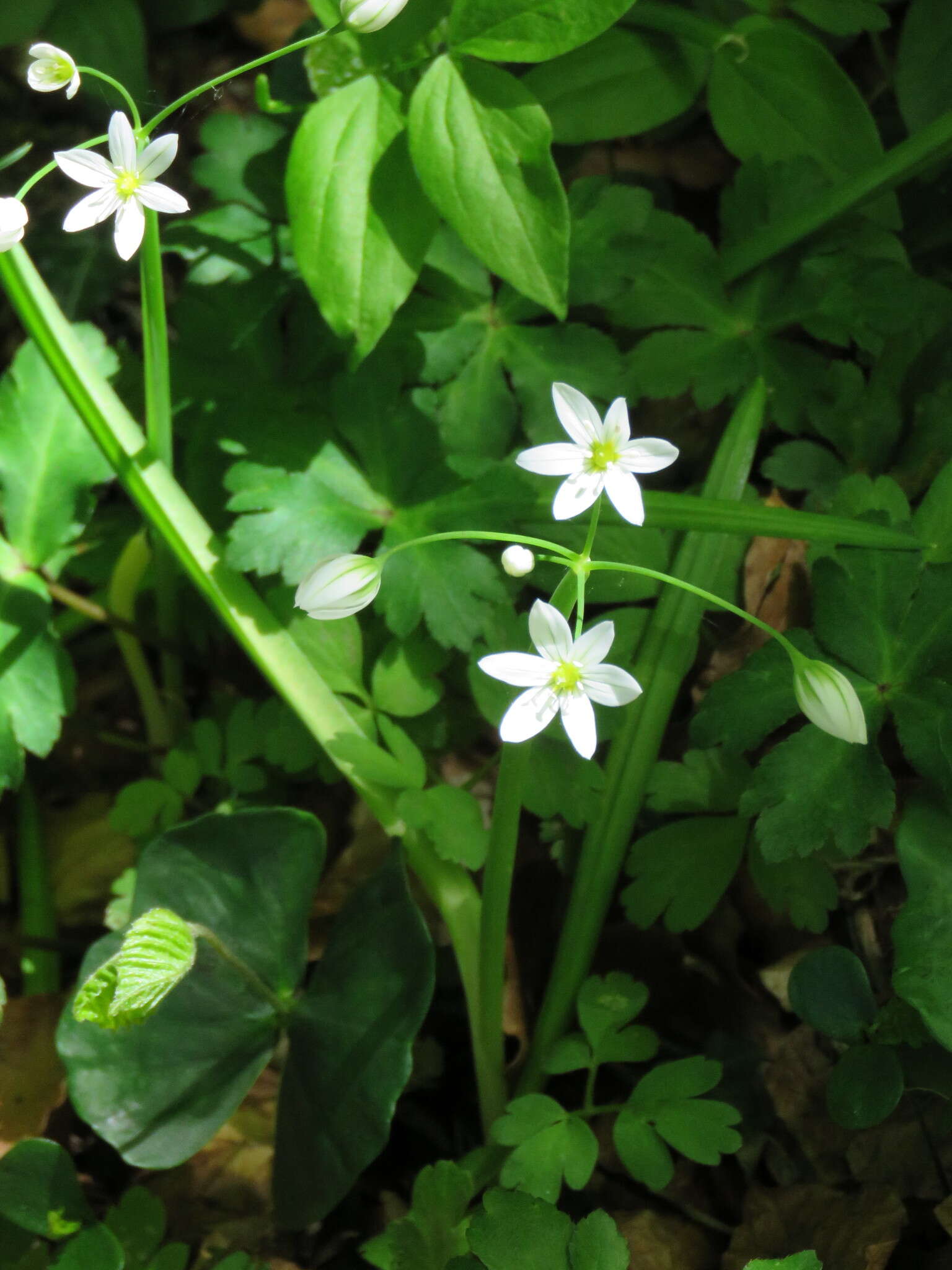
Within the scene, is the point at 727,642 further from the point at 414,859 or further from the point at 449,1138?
the point at 449,1138

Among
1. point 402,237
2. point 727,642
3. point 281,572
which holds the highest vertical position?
point 402,237

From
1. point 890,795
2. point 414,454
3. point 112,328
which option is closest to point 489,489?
point 414,454

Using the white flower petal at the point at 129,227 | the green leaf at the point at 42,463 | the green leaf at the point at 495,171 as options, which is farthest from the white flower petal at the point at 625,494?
the green leaf at the point at 42,463

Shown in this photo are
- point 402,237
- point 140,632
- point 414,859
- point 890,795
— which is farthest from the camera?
point 140,632

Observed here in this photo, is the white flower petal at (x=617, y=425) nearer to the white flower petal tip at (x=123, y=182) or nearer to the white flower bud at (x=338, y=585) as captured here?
the white flower bud at (x=338, y=585)

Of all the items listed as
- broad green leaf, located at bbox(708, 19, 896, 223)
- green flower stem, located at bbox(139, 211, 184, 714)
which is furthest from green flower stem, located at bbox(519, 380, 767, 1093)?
green flower stem, located at bbox(139, 211, 184, 714)

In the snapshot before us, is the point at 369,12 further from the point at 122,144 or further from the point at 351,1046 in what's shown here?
the point at 351,1046

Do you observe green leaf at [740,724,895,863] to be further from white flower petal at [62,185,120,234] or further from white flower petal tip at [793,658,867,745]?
white flower petal at [62,185,120,234]

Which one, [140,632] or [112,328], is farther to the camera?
[112,328]
